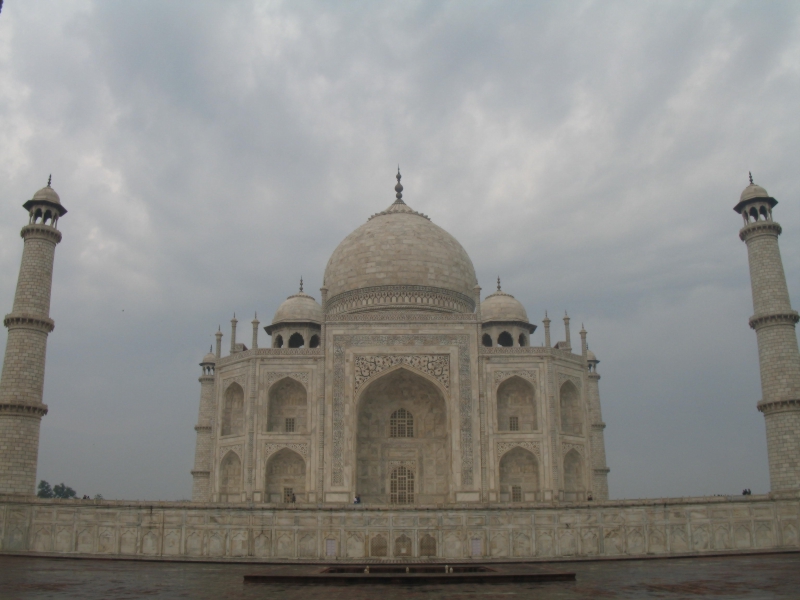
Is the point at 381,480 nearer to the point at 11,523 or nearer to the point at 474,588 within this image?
the point at 11,523

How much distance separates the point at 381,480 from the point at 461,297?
766 centimetres

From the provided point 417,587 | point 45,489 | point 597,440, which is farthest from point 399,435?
point 45,489

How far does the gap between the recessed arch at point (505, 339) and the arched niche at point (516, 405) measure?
12.0 ft

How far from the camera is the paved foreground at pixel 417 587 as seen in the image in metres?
7.80

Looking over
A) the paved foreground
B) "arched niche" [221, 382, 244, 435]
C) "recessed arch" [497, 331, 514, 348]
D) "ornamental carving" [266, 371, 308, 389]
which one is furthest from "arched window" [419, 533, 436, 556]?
"recessed arch" [497, 331, 514, 348]

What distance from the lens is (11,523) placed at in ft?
53.9

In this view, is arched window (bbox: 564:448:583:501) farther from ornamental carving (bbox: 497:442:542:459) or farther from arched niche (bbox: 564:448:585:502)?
ornamental carving (bbox: 497:442:542:459)

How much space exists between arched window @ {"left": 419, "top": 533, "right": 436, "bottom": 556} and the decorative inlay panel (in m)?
5.03

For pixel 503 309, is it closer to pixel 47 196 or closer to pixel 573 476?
pixel 573 476

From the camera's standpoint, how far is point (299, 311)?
86.6 ft

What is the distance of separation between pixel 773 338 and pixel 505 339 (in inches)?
393

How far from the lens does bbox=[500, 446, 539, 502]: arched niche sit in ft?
71.1

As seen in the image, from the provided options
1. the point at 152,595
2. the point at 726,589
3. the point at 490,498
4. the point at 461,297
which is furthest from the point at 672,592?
the point at 461,297

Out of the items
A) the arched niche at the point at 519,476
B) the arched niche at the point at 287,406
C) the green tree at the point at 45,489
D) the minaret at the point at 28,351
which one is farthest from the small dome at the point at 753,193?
the green tree at the point at 45,489
